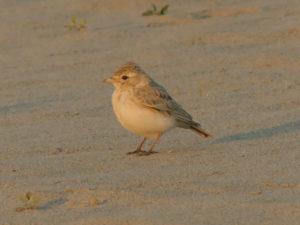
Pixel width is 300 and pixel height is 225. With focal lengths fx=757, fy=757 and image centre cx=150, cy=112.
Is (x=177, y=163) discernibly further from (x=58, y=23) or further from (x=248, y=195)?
(x=58, y=23)

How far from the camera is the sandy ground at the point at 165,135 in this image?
4.93 metres

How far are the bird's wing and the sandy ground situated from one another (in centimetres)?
31

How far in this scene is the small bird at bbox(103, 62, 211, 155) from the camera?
6.47m

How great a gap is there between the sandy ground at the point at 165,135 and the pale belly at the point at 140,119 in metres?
0.23

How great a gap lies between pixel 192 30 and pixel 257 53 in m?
1.34

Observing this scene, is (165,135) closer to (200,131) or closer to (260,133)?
(200,131)

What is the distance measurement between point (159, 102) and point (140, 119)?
0.32m

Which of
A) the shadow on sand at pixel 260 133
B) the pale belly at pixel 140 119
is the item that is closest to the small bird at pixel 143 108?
the pale belly at pixel 140 119

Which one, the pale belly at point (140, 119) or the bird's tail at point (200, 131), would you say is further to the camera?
the bird's tail at point (200, 131)

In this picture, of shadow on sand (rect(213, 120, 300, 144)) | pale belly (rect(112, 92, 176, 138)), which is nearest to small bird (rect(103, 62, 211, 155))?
pale belly (rect(112, 92, 176, 138))

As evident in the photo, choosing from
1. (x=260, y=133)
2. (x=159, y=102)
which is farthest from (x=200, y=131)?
(x=260, y=133)

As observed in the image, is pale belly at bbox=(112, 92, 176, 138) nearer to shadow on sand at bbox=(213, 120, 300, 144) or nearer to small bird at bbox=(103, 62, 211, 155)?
small bird at bbox=(103, 62, 211, 155)

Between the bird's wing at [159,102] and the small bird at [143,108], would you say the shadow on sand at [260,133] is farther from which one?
the bird's wing at [159,102]

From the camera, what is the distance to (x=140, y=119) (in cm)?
646
